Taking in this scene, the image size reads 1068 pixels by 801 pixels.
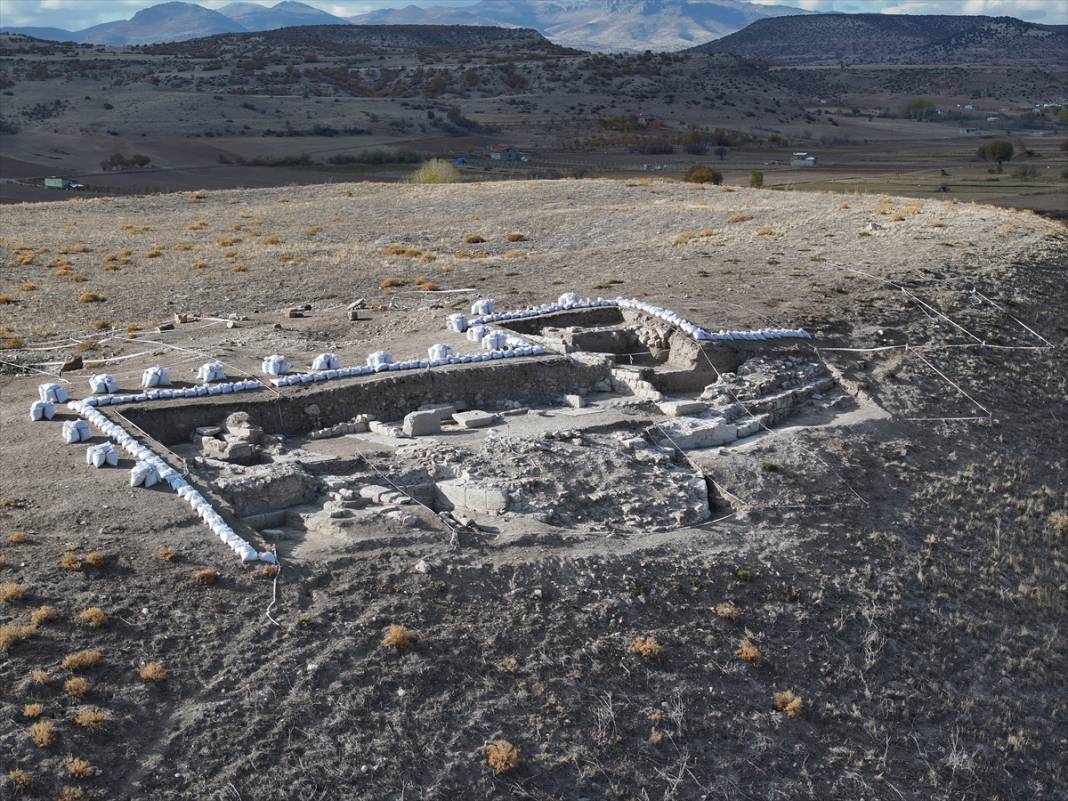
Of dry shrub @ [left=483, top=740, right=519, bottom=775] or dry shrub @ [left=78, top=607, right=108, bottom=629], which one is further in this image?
dry shrub @ [left=78, top=607, right=108, bottom=629]

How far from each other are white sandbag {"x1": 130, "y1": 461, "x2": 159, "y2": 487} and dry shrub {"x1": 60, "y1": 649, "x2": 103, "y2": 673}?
151 inches

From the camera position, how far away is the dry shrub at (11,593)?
46.2ft

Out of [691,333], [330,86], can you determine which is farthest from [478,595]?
[330,86]

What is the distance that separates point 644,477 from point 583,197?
3008 cm

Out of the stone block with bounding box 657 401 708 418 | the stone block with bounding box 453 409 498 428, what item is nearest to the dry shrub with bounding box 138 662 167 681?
the stone block with bounding box 453 409 498 428

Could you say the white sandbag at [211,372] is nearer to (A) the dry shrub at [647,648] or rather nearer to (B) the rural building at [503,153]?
(A) the dry shrub at [647,648]

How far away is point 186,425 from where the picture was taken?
19812 millimetres

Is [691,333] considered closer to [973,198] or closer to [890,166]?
[973,198]

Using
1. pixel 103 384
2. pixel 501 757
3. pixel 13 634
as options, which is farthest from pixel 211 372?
pixel 501 757

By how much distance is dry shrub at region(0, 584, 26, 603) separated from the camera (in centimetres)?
1409

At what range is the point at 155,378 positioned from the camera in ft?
69.4

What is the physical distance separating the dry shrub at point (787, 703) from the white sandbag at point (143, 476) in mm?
9061

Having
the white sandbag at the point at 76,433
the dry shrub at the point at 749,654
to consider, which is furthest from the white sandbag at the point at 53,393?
the dry shrub at the point at 749,654

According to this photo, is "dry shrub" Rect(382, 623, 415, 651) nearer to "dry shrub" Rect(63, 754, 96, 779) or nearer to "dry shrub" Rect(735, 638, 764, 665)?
"dry shrub" Rect(63, 754, 96, 779)
